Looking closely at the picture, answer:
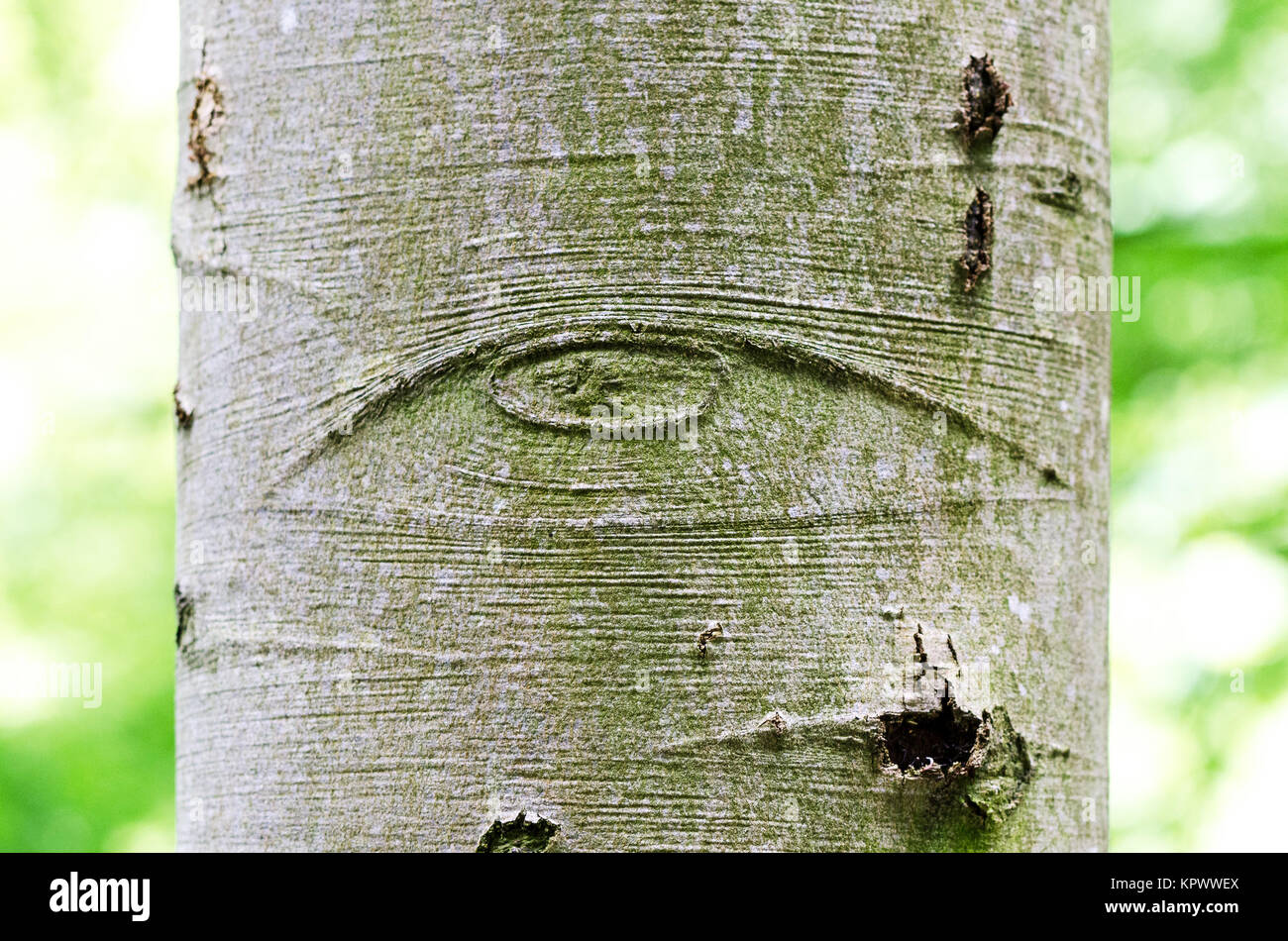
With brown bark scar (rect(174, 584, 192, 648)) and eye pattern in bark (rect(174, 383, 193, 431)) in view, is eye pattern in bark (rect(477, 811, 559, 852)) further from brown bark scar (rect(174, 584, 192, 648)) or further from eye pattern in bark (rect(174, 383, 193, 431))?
eye pattern in bark (rect(174, 383, 193, 431))

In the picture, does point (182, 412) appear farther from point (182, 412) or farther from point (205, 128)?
point (205, 128)

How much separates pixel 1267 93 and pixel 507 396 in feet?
15.3

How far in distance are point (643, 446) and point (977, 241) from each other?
35 cm

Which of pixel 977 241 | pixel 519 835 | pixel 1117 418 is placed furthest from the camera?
pixel 1117 418

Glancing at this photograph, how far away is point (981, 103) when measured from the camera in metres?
0.97

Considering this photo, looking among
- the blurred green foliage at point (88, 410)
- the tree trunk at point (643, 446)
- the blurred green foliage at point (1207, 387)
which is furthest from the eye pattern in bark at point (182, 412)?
the blurred green foliage at point (88, 410)

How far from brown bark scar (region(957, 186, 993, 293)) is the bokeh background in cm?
334

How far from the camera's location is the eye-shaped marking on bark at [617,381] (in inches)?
35.0

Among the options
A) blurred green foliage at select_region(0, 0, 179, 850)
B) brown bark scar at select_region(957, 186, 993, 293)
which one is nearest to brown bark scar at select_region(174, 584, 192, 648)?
brown bark scar at select_region(957, 186, 993, 293)

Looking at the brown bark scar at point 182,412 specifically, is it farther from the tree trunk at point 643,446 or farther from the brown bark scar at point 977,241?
the brown bark scar at point 977,241

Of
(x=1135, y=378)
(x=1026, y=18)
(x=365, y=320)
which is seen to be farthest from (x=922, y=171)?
(x=1135, y=378)

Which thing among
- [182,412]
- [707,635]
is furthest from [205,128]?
[707,635]

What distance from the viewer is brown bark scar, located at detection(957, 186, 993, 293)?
958 millimetres
